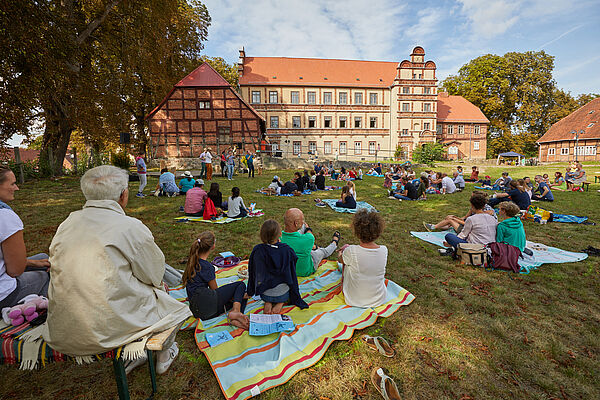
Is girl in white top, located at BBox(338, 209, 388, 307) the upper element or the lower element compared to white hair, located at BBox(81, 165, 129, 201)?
lower

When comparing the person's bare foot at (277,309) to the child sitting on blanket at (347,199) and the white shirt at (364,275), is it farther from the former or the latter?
the child sitting on blanket at (347,199)

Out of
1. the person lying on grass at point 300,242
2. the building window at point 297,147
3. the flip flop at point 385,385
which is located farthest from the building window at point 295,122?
the flip flop at point 385,385

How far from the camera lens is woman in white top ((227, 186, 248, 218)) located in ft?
27.6

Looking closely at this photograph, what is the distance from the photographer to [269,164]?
27109 mm

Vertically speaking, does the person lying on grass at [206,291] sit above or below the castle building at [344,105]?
below

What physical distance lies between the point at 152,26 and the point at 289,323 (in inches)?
739

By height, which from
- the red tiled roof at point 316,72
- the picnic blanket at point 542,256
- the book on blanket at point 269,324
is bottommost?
the book on blanket at point 269,324

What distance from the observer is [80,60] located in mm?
11703

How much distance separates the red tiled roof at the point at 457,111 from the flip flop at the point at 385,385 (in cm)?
4832

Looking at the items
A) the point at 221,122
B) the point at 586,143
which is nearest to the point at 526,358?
the point at 221,122

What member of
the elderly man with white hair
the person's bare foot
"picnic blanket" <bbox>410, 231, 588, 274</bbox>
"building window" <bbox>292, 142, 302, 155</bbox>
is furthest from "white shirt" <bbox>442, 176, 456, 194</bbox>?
"building window" <bbox>292, 142, 302, 155</bbox>

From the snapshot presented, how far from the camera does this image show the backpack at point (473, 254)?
16.4 feet

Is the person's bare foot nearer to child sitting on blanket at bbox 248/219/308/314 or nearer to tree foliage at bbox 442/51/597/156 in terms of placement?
child sitting on blanket at bbox 248/219/308/314

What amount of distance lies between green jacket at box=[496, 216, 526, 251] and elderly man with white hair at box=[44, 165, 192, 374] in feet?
19.1
